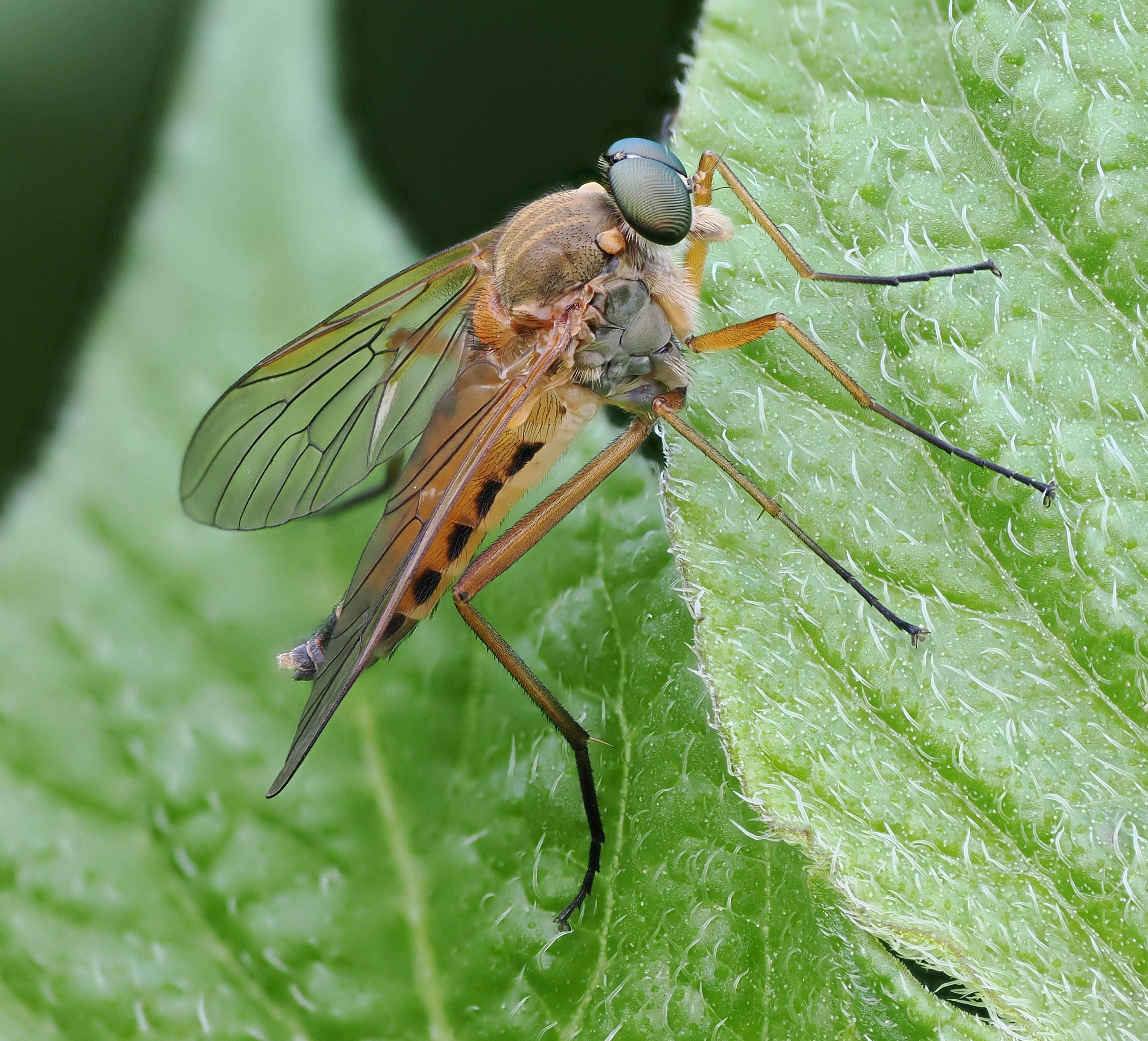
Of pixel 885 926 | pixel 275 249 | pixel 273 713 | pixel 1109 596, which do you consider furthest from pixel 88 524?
pixel 1109 596

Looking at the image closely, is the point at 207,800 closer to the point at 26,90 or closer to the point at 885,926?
the point at 885,926

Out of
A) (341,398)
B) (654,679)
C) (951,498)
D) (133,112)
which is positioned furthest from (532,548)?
(133,112)

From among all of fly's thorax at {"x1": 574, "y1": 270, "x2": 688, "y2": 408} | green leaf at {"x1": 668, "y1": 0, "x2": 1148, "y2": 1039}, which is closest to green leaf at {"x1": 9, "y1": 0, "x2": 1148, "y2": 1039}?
green leaf at {"x1": 668, "y1": 0, "x2": 1148, "y2": 1039}

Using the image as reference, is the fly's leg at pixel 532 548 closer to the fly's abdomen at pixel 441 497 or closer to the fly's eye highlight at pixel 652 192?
the fly's abdomen at pixel 441 497

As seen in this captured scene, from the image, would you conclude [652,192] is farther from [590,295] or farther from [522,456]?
[522,456]

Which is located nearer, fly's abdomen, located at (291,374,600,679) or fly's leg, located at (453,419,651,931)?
fly's leg, located at (453,419,651,931)

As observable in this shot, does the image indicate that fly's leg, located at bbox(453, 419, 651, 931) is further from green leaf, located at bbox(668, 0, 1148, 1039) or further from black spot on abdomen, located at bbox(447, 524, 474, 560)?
green leaf, located at bbox(668, 0, 1148, 1039)

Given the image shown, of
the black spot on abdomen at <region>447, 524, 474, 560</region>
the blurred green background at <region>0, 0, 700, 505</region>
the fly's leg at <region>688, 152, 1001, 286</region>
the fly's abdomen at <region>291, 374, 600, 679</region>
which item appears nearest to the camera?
the fly's leg at <region>688, 152, 1001, 286</region>

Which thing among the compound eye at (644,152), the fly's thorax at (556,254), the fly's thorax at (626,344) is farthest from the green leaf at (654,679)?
the compound eye at (644,152)
